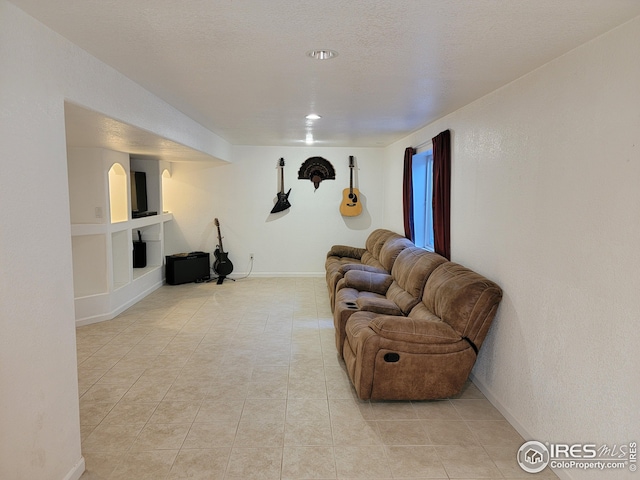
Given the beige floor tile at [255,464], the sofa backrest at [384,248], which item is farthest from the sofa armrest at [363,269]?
the beige floor tile at [255,464]

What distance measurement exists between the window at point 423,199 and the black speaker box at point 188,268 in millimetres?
3373

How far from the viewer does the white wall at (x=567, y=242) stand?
1821mm

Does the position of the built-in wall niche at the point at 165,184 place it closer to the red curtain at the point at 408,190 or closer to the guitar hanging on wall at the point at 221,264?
the guitar hanging on wall at the point at 221,264

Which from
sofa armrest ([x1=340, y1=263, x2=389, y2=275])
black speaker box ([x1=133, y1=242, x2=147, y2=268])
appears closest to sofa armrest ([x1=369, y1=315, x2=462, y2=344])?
sofa armrest ([x1=340, y1=263, x2=389, y2=275])

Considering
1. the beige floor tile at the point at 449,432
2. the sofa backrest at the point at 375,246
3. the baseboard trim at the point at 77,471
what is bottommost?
the beige floor tile at the point at 449,432

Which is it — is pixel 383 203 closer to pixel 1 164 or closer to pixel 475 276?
pixel 475 276

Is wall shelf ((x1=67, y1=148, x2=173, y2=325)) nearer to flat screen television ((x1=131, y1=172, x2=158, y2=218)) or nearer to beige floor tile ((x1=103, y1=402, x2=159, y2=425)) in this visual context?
flat screen television ((x1=131, y1=172, x2=158, y2=218))

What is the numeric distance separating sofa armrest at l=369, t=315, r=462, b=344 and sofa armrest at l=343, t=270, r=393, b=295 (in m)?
1.60

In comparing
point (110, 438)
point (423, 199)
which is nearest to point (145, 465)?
point (110, 438)

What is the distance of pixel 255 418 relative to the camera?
9.20 feet

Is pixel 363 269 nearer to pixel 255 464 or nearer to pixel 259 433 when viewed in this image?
pixel 259 433

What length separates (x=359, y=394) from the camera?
2.92 metres

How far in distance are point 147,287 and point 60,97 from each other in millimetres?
4408

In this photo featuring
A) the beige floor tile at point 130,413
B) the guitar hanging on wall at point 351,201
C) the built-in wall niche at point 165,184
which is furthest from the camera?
the guitar hanging on wall at point 351,201
